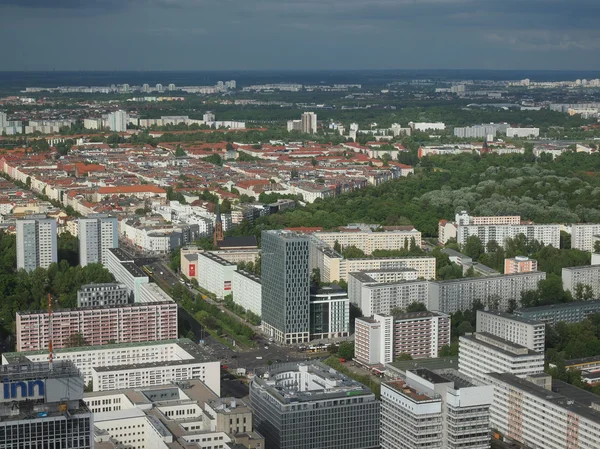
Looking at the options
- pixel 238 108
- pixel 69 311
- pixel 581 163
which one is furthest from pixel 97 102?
pixel 69 311

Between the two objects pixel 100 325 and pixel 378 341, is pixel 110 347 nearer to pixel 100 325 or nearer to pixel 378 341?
pixel 100 325

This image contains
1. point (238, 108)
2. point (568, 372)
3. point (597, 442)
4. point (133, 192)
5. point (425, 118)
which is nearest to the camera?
point (597, 442)

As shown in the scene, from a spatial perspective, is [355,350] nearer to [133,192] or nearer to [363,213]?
[363,213]

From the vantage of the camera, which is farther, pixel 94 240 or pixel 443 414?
pixel 94 240

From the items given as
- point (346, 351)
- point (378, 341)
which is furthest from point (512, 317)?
point (346, 351)

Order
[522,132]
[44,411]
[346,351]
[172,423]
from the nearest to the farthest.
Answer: [44,411], [172,423], [346,351], [522,132]

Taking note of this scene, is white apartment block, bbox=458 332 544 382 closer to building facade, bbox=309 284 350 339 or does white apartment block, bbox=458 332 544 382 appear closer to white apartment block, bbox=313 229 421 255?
building facade, bbox=309 284 350 339
